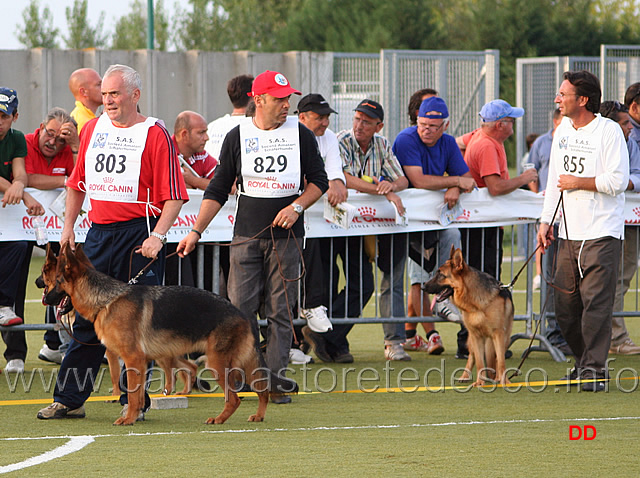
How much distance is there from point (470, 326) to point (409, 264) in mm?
1948

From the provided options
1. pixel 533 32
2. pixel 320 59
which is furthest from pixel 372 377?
pixel 533 32

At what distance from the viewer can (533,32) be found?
146 feet

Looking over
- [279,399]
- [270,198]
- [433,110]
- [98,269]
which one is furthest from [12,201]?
→ [433,110]

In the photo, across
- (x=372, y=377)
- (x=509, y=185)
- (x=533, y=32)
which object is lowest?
(x=372, y=377)

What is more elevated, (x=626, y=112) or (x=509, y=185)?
(x=626, y=112)

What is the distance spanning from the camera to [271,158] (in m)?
6.86

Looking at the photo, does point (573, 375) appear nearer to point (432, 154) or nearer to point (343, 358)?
point (343, 358)

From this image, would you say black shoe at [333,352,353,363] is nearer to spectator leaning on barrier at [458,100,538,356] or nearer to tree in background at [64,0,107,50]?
spectator leaning on barrier at [458,100,538,356]

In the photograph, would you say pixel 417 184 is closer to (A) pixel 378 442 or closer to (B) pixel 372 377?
(B) pixel 372 377

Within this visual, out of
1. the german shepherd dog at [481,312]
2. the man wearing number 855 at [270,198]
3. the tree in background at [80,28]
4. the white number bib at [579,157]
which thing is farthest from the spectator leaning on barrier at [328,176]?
the tree in background at [80,28]

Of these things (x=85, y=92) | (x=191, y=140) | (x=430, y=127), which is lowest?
(x=191, y=140)

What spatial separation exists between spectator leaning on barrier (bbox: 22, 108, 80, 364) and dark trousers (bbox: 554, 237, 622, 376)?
3.92 m

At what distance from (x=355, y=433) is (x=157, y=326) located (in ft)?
4.24

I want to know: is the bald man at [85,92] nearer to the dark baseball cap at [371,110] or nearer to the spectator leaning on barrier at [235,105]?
the spectator leaning on barrier at [235,105]
